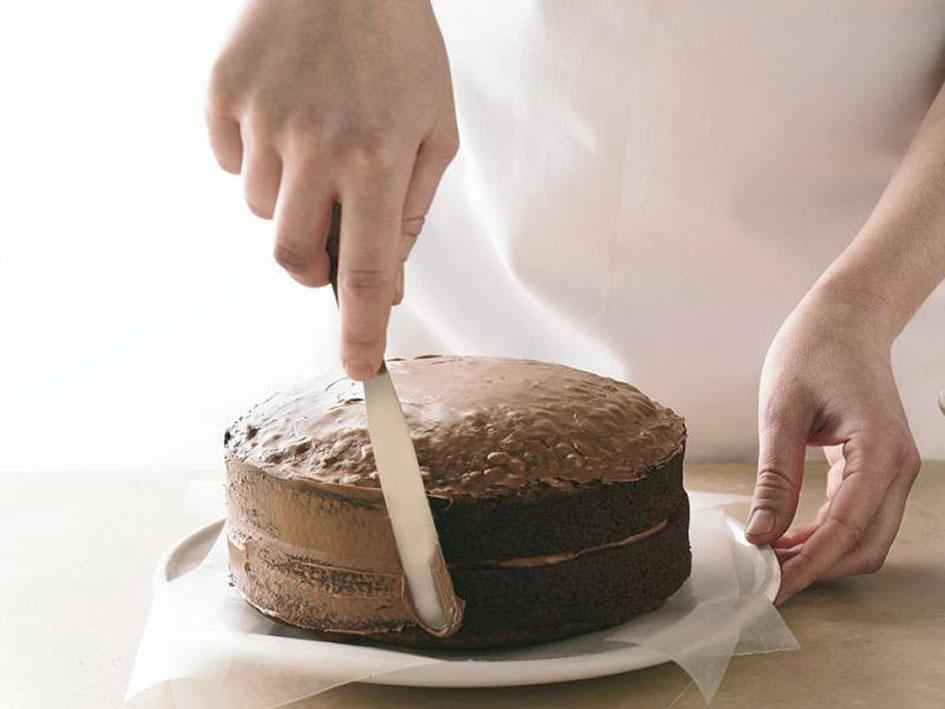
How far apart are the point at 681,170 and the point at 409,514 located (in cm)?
76

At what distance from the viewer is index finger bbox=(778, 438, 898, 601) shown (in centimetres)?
115

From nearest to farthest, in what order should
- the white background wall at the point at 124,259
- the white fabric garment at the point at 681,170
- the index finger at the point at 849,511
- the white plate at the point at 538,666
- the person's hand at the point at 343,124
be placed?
the person's hand at the point at 343,124, the white plate at the point at 538,666, the index finger at the point at 849,511, the white fabric garment at the point at 681,170, the white background wall at the point at 124,259

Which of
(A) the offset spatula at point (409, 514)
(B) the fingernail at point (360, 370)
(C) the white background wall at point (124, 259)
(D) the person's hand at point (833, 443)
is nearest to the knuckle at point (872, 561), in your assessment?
(D) the person's hand at point (833, 443)

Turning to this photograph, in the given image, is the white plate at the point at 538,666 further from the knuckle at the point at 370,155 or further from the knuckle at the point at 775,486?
the knuckle at the point at 370,155

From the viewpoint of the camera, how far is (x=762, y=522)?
1188 mm

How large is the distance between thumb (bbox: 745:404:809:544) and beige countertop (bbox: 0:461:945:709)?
69mm

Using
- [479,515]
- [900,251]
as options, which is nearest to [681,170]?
[900,251]

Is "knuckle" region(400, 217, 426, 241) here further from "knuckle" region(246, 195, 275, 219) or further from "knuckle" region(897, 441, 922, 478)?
"knuckle" region(897, 441, 922, 478)

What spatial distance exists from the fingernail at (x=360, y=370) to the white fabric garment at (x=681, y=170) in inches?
28.9

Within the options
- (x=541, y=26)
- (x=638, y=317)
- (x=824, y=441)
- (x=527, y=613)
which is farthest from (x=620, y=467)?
(x=541, y=26)

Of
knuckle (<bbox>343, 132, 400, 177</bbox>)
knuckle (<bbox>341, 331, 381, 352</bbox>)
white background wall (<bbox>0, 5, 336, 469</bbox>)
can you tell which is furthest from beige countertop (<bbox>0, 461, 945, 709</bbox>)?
white background wall (<bbox>0, 5, 336, 469</bbox>)

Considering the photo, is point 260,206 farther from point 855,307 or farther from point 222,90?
point 855,307

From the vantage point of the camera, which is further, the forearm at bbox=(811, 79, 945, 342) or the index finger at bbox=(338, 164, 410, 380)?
the forearm at bbox=(811, 79, 945, 342)

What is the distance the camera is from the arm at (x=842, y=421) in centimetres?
118
